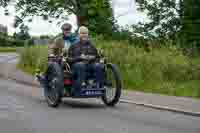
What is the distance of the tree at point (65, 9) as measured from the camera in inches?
1635

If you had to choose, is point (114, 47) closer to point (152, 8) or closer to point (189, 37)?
point (189, 37)

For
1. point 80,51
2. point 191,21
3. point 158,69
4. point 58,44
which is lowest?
point 158,69

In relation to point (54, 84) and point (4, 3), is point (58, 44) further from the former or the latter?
point (4, 3)

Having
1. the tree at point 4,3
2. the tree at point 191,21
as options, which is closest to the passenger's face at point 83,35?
the tree at point 191,21

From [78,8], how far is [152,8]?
5038 mm

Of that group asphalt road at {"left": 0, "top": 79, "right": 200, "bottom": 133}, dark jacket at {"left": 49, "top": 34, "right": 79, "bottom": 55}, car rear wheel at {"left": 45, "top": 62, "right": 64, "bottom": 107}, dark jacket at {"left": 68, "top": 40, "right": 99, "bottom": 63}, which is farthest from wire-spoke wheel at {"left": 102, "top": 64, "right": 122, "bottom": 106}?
dark jacket at {"left": 49, "top": 34, "right": 79, "bottom": 55}

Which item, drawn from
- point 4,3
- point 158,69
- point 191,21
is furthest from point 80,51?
point 4,3

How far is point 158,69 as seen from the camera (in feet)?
68.8

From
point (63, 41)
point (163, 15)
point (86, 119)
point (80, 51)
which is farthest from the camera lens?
point (163, 15)

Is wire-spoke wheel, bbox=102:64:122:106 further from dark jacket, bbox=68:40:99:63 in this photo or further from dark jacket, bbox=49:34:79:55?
dark jacket, bbox=49:34:79:55

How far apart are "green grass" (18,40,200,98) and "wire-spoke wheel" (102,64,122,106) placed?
287 centimetres

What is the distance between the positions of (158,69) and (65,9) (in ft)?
79.9

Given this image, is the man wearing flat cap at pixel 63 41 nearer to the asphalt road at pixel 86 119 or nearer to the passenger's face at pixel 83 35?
the passenger's face at pixel 83 35

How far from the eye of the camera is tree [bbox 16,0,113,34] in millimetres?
41531
